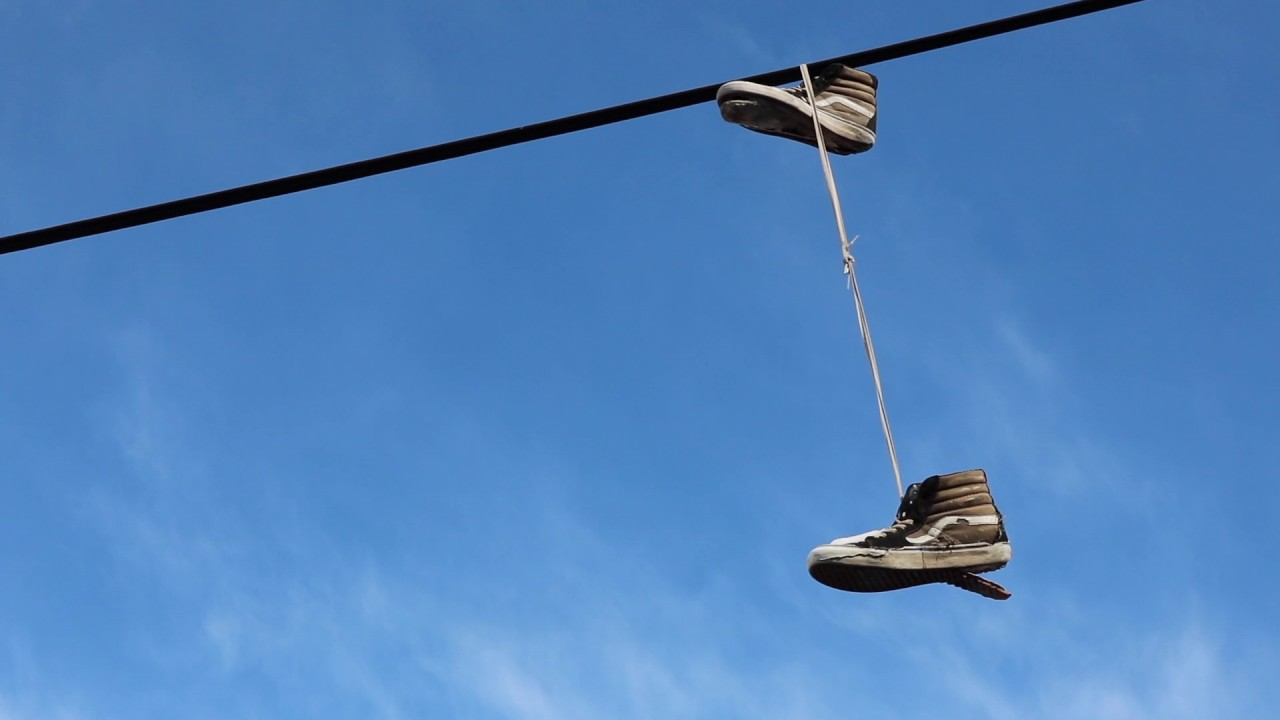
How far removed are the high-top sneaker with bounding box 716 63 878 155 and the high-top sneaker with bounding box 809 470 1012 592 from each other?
149 cm

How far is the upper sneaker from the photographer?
548 cm

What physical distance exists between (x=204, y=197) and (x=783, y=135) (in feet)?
7.17

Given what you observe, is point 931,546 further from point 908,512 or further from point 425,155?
point 425,155

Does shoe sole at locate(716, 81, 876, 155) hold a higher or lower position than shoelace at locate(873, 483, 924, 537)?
higher

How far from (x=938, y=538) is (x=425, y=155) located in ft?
6.90

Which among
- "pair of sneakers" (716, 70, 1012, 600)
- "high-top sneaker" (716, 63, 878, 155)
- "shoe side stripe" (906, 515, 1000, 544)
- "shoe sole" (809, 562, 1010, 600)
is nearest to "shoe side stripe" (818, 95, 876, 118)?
"high-top sneaker" (716, 63, 878, 155)

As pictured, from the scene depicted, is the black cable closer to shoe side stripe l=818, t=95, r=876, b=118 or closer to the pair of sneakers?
shoe side stripe l=818, t=95, r=876, b=118

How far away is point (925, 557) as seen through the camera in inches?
217

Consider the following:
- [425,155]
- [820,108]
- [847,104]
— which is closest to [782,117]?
[820,108]

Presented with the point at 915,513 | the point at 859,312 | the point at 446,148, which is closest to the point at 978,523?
the point at 915,513

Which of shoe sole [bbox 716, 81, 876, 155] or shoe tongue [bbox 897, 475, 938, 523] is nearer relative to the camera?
shoe tongue [bbox 897, 475, 938, 523]

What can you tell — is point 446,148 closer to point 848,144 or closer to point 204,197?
point 204,197

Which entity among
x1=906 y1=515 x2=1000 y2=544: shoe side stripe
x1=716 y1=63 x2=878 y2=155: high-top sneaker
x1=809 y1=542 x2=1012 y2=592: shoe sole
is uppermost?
x1=716 y1=63 x2=878 y2=155: high-top sneaker

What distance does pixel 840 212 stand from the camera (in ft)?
19.1
